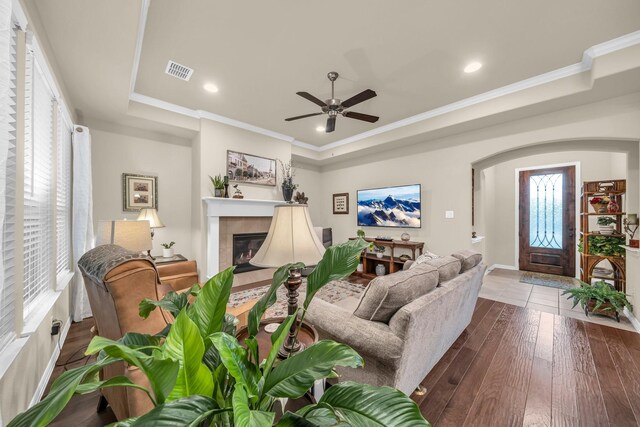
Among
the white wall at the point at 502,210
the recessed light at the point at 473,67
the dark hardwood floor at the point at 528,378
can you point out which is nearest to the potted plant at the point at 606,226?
the dark hardwood floor at the point at 528,378

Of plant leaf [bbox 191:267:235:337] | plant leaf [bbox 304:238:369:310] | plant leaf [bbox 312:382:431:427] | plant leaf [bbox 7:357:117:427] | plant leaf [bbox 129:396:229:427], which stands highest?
plant leaf [bbox 304:238:369:310]

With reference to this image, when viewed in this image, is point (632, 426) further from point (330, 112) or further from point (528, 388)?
point (330, 112)

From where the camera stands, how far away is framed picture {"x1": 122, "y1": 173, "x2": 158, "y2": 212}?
11.8ft

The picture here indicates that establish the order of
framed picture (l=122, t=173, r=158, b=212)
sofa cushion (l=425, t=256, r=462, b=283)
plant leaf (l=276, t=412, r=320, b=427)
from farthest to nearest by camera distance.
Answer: framed picture (l=122, t=173, r=158, b=212) → sofa cushion (l=425, t=256, r=462, b=283) → plant leaf (l=276, t=412, r=320, b=427)

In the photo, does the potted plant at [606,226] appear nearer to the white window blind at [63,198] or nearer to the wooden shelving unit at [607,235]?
the wooden shelving unit at [607,235]

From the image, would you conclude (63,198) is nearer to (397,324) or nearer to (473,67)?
(397,324)

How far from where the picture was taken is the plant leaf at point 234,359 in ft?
1.82

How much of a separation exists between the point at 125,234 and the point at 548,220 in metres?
6.89

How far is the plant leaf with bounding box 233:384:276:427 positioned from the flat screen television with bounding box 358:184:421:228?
4.36m

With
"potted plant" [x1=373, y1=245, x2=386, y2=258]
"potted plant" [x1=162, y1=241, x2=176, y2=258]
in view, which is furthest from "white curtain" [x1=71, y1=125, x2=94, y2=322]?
"potted plant" [x1=373, y1=245, x2=386, y2=258]

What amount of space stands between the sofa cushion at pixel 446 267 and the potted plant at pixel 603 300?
221cm

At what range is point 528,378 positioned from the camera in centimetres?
186

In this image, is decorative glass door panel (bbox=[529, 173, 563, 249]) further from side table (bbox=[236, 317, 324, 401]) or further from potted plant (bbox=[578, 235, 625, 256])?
side table (bbox=[236, 317, 324, 401])

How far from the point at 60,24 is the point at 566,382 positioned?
4.43m
